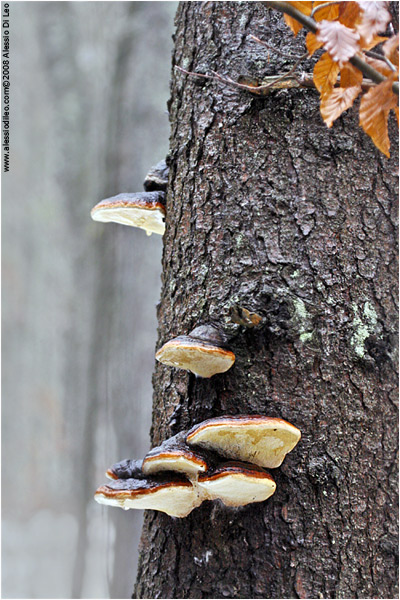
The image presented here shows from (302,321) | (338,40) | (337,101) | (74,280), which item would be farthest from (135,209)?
(74,280)

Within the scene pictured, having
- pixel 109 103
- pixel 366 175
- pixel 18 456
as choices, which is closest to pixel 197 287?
pixel 366 175

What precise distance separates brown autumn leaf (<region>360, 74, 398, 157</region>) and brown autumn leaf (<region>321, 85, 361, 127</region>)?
3 cm

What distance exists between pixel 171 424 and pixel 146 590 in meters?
0.52

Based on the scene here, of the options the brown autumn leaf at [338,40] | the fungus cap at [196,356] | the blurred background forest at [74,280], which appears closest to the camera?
the brown autumn leaf at [338,40]

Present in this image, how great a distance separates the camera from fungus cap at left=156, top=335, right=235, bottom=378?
1511mm

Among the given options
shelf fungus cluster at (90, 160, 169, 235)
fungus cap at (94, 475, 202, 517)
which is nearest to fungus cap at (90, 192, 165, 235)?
shelf fungus cluster at (90, 160, 169, 235)

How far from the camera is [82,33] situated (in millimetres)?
7801

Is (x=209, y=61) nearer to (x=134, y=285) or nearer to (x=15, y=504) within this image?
(x=134, y=285)

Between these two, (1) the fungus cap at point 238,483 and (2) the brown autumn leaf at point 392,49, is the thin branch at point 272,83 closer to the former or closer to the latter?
(2) the brown autumn leaf at point 392,49

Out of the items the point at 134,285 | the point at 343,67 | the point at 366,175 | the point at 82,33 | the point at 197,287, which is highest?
the point at 82,33

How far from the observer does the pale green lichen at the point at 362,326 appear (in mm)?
1654

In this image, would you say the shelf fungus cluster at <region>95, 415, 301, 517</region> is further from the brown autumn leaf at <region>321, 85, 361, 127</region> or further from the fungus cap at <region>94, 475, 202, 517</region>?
the brown autumn leaf at <region>321, 85, 361, 127</region>

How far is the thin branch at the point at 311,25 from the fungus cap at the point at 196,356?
80cm

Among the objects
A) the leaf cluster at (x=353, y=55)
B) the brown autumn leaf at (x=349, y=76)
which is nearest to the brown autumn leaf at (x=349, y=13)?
the leaf cluster at (x=353, y=55)
